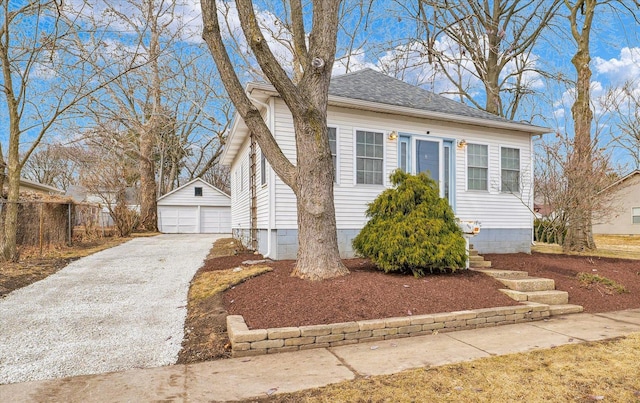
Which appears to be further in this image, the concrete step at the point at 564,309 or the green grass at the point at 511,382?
the concrete step at the point at 564,309

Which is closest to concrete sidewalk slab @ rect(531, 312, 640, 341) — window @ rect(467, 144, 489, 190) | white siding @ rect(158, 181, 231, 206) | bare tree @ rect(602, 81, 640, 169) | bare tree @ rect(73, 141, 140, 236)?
window @ rect(467, 144, 489, 190)

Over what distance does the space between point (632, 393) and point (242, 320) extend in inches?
133

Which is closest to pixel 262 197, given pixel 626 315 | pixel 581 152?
pixel 626 315

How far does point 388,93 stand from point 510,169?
158 inches

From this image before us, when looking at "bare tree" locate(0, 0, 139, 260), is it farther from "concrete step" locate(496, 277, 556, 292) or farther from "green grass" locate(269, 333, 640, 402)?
"concrete step" locate(496, 277, 556, 292)

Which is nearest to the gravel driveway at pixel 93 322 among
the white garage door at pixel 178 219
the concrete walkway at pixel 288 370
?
the concrete walkway at pixel 288 370

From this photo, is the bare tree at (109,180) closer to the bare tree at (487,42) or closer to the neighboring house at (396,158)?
the neighboring house at (396,158)

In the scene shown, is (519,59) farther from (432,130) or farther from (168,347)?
(168,347)

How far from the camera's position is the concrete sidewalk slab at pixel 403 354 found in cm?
337

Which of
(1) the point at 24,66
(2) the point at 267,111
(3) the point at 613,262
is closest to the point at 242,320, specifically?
(2) the point at 267,111

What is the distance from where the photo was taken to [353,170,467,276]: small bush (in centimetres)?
563

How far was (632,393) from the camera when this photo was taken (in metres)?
2.78

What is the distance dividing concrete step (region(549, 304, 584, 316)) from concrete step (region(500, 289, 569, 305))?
0.42 ft

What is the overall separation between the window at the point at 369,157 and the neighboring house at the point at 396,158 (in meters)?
0.02
